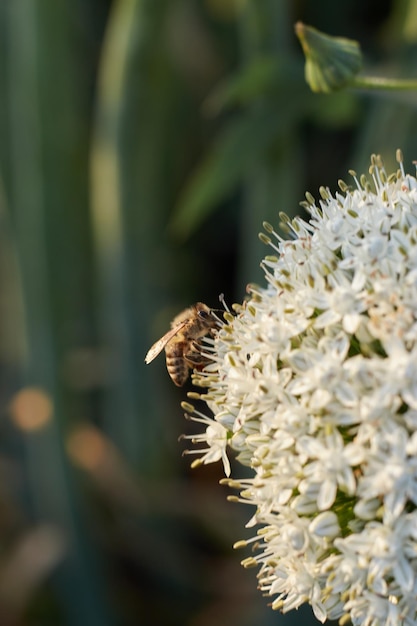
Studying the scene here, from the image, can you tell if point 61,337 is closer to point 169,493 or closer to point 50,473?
point 50,473

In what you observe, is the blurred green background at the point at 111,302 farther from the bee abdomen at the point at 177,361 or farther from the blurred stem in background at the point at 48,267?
the bee abdomen at the point at 177,361

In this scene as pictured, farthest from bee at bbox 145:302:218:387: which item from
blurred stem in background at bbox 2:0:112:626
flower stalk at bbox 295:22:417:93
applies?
blurred stem in background at bbox 2:0:112:626

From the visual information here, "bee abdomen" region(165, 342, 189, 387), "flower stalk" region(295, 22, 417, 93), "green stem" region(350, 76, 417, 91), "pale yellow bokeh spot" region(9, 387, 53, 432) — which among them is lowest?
"pale yellow bokeh spot" region(9, 387, 53, 432)

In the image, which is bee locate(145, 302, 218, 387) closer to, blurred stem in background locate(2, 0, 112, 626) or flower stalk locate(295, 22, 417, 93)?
flower stalk locate(295, 22, 417, 93)

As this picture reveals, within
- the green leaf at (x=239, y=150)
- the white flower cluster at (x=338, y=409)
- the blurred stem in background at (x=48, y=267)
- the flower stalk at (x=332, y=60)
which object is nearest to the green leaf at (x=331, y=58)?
the flower stalk at (x=332, y=60)

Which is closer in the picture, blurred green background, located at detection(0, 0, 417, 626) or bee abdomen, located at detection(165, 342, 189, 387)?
bee abdomen, located at detection(165, 342, 189, 387)

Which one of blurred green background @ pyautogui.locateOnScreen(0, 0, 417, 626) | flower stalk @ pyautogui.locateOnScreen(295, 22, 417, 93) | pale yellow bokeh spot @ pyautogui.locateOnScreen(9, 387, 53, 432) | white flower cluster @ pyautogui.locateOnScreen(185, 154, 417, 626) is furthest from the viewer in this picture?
pale yellow bokeh spot @ pyautogui.locateOnScreen(9, 387, 53, 432)

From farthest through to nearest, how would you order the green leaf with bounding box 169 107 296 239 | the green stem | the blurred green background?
the blurred green background
the green leaf with bounding box 169 107 296 239
the green stem
